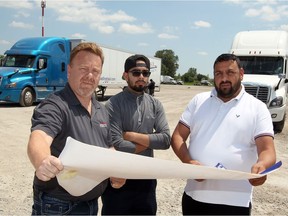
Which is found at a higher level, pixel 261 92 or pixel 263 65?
pixel 263 65

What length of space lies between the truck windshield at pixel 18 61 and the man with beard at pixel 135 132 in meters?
13.2

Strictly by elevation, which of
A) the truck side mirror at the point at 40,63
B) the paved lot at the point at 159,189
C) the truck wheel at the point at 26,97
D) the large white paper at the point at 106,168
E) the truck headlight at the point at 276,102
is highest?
the truck side mirror at the point at 40,63

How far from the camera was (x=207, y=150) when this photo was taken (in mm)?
2320

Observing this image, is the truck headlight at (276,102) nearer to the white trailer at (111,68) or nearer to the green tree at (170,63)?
the white trailer at (111,68)

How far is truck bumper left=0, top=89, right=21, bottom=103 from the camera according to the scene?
1383 centimetres

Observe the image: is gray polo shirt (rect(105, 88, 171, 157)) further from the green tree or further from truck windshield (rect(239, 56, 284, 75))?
the green tree

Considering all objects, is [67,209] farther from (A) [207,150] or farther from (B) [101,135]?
(A) [207,150]

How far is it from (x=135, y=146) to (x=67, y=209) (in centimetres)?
98

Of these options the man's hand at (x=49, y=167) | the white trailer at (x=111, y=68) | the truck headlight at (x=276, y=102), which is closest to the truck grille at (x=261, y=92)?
the truck headlight at (x=276, y=102)

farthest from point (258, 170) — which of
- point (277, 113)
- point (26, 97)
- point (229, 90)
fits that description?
point (26, 97)

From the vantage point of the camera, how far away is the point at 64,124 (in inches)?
72.9

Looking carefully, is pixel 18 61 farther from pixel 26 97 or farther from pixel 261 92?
pixel 261 92

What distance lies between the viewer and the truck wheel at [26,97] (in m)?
14.3

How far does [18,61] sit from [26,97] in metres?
1.97
